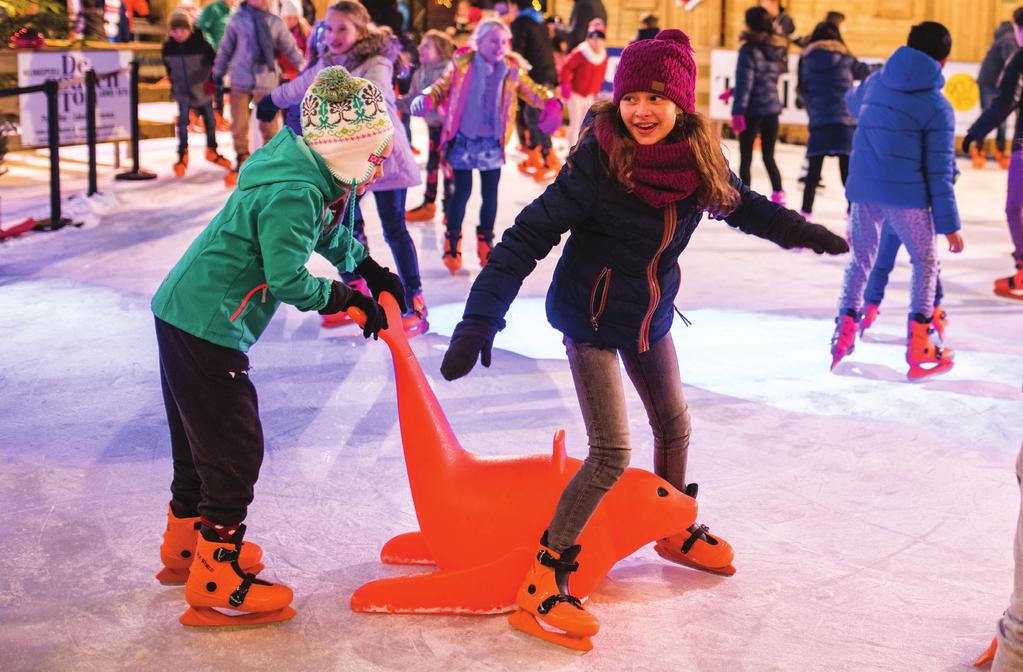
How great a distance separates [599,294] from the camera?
2883mm

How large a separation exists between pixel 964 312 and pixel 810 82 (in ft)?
8.43

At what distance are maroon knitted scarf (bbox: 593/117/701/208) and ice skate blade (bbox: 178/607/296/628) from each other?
136cm

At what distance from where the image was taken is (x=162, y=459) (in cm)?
404

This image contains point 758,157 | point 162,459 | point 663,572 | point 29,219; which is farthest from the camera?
point 758,157

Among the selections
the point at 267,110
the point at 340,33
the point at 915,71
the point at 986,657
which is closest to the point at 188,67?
the point at 267,110

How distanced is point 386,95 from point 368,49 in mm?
324

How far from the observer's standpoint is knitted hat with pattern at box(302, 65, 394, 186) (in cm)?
288

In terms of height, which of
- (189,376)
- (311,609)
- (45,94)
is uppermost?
(45,94)

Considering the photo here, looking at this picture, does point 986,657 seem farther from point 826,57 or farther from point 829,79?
point 826,57

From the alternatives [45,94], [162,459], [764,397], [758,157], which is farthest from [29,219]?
[758,157]

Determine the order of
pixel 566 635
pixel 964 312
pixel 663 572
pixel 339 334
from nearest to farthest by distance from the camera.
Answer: pixel 566 635
pixel 663 572
pixel 339 334
pixel 964 312

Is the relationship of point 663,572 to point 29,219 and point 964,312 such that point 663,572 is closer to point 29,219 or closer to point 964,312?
point 964,312

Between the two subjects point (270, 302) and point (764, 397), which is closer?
point (270, 302)

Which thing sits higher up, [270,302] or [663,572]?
[270,302]
